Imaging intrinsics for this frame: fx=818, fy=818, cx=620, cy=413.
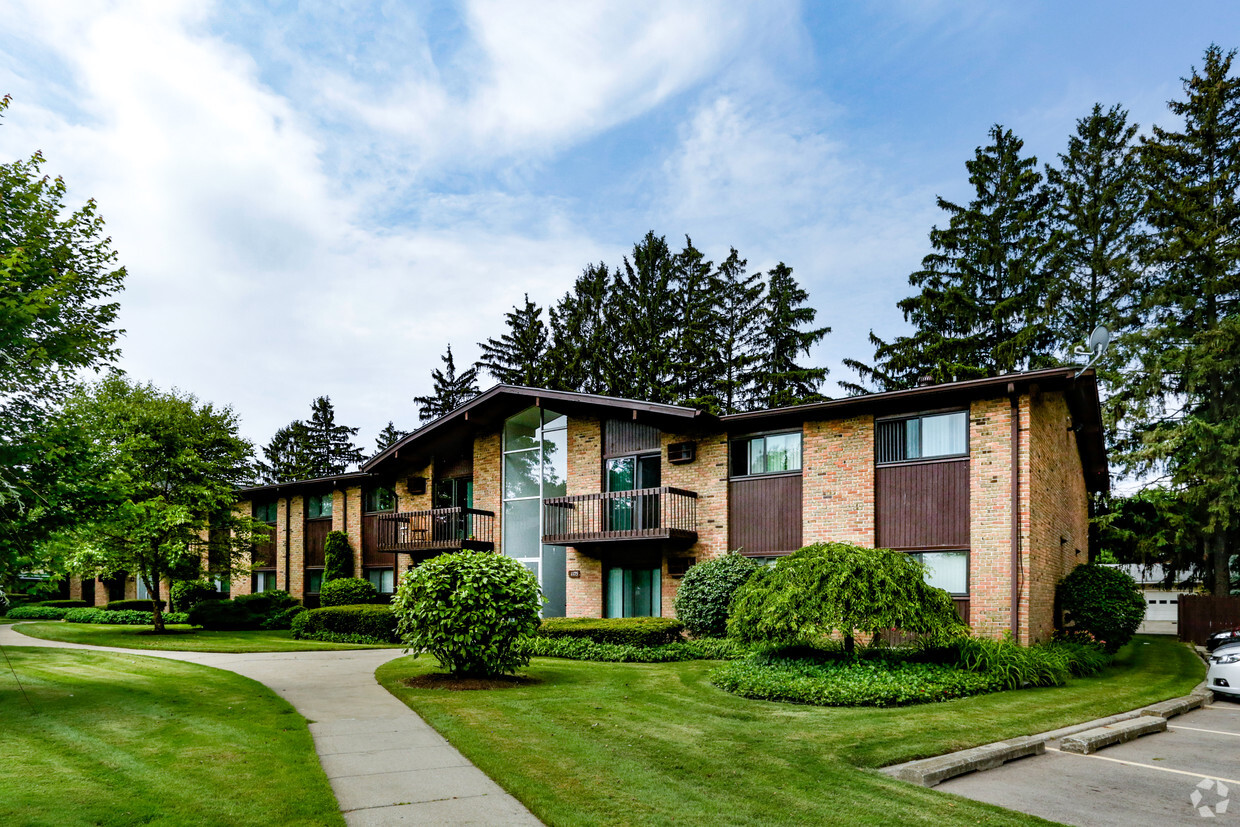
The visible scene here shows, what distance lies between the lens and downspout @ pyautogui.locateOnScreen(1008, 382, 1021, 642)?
1450 cm

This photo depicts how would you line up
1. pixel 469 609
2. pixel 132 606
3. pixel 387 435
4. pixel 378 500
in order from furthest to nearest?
pixel 387 435
pixel 132 606
pixel 378 500
pixel 469 609

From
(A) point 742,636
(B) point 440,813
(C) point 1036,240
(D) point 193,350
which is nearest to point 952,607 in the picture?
(A) point 742,636

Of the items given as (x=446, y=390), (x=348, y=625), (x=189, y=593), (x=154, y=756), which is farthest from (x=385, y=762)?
(x=446, y=390)

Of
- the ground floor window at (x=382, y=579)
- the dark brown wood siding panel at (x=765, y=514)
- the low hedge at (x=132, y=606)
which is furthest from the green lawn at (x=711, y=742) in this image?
the low hedge at (x=132, y=606)

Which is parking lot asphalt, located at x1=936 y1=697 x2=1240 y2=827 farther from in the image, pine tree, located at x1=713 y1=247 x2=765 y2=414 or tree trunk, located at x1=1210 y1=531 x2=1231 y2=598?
pine tree, located at x1=713 y1=247 x2=765 y2=414

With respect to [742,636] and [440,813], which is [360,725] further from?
[742,636]

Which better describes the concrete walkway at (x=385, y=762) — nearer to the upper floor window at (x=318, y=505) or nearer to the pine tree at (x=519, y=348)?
the upper floor window at (x=318, y=505)

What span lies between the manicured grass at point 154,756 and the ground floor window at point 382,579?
51.7 ft

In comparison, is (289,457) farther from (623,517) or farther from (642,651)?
(642,651)

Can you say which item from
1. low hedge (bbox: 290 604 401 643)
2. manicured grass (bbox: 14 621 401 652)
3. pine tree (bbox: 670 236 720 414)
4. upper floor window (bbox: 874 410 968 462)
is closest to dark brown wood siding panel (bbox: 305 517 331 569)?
manicured grass (bbox: 14 621 401 652)

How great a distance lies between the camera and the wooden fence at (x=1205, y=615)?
24266 millimetres

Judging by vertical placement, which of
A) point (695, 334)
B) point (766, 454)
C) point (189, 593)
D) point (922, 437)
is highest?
point (695, 334)

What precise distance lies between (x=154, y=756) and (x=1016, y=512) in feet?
44.4

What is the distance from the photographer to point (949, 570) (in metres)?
15.6
